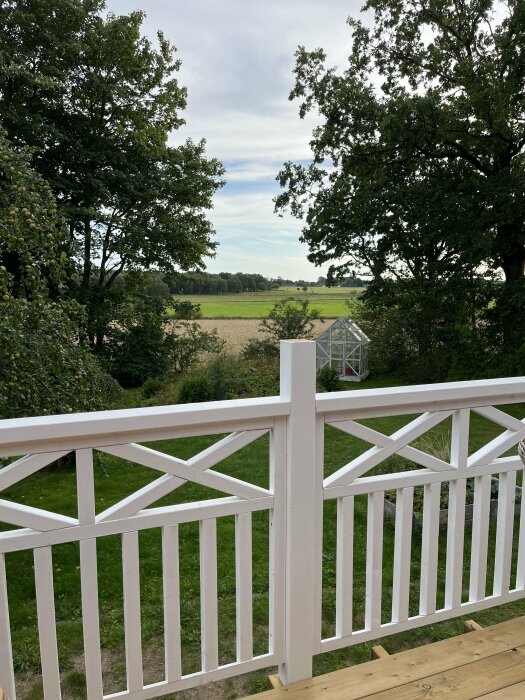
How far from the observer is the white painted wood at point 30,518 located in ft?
3.62

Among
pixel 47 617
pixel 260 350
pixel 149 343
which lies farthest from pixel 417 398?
pixel 149 343

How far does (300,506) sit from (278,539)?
4.4 inches

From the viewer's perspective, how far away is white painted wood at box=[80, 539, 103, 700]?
121 centimetres

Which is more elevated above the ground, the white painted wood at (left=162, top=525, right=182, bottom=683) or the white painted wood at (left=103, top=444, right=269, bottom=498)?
the white painted wood at (left=103, top=444, right=269, bottom=498)

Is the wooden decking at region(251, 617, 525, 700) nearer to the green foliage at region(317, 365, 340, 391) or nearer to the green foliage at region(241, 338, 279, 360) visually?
the green foliage at region(317, 365, 340, 391)

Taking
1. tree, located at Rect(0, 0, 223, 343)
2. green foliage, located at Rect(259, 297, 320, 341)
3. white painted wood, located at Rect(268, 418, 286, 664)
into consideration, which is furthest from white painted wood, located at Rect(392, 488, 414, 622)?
green foliage, located at Rect(259, 297, 320, 341)

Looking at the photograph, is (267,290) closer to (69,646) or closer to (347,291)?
(347,291)

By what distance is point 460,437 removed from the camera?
62.5 inches

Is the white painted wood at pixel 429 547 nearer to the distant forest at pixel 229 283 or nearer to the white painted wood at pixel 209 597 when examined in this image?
the white painted wood at pixel 209 597

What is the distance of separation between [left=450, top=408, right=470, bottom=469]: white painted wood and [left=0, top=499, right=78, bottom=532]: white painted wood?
3.71 ft

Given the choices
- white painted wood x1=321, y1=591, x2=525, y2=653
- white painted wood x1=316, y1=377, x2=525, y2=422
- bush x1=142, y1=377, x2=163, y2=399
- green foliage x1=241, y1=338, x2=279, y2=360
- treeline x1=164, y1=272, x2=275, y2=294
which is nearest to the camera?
white painted wood x1=316, y1=377, x2=525, y2=422

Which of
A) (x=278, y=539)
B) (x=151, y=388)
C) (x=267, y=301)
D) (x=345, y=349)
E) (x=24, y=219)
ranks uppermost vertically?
(x=24, y=219)

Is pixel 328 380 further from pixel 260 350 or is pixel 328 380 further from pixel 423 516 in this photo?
pixel 423 516

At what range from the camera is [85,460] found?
1.17 m
